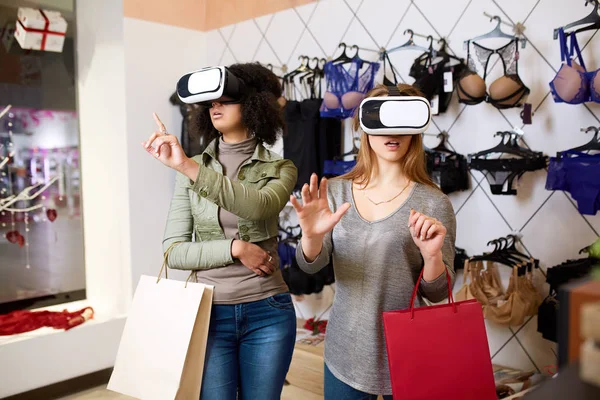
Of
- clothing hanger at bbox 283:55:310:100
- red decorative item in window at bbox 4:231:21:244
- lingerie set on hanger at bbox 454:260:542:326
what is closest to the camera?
lingerie set on hanger at bbox 454:260:542:326

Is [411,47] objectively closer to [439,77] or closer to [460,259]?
[439,77]

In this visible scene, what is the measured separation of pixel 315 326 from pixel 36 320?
4.96ft

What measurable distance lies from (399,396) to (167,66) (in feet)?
9.99

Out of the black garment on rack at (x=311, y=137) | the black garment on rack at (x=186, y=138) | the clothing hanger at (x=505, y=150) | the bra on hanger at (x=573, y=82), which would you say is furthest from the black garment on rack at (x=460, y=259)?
the black garment on rack at (x=186, y=138)

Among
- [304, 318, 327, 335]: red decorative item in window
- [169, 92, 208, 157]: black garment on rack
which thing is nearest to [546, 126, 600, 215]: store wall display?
[304, 318, 327, 335]: red decorative item in window

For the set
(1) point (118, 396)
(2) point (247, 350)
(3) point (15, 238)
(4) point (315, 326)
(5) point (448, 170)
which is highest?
(5) point (448, 170)

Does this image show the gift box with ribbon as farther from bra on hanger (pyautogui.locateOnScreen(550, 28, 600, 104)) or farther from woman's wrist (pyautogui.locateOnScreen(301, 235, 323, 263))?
bra on hanger (pyautogui.locateOnScreen(550, 28, 600, 104))

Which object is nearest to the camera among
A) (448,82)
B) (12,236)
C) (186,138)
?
(448,82)

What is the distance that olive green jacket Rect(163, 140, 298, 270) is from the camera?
3.99 feet

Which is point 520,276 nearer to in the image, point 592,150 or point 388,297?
point 592,150

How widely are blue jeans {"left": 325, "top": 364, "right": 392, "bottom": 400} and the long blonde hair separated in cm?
45

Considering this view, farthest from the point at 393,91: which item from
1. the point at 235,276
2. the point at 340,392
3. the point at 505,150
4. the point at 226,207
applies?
the point at 505,150

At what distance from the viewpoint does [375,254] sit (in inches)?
46.0

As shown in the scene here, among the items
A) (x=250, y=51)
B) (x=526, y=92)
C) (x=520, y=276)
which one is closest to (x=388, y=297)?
(x=520, y=276)
